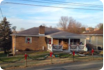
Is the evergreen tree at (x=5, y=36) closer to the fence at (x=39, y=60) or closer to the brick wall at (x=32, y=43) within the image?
the brick wall at (x=32, y=43)

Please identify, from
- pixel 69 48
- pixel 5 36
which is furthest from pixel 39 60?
pixel 5 36

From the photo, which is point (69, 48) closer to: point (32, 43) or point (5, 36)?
point (32, 43)

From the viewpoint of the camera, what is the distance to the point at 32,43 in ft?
78.6

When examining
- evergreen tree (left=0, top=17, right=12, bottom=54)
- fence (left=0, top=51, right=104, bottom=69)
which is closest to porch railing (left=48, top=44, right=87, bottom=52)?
fence (left=0, top=51, right=104, bottom=69)

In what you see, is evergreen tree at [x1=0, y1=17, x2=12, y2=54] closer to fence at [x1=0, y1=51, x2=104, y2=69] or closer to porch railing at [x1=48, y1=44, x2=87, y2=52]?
porch railing at [x1=48, y1=44, x2=87, y2=52]

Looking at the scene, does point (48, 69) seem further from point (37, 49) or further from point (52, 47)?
point (37, 49)

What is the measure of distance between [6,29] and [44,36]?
668 inches

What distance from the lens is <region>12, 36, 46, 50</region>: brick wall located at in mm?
23362

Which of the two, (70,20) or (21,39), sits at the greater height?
(70,20)

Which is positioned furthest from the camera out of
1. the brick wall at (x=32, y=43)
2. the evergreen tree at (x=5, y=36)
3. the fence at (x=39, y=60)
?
the evergreen tree at (x=5, y=36)

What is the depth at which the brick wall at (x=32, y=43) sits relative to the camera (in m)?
23.4

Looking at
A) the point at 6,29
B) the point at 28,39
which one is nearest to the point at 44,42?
the point at 28,39

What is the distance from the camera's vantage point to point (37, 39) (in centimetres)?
2428

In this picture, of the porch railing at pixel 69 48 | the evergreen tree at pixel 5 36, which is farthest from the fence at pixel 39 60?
the evergreen tree at pixel 5 36
